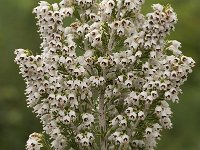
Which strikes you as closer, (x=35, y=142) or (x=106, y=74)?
(x=106, y=74)

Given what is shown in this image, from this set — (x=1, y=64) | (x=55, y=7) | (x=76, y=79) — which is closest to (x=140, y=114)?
(x=76, y=79)

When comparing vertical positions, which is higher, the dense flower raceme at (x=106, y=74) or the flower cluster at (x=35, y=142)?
the dense flower raceme at (x=106, y=74)

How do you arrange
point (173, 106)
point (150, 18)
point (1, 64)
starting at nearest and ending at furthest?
point (150, 18) → point (173, 106) → point (1, 64)

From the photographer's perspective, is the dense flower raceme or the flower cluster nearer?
the dense flower raceme

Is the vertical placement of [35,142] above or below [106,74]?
below

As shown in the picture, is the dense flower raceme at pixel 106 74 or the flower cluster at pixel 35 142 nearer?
the dense flower raceme at pixel 106 74

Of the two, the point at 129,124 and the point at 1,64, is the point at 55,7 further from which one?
the point at 1,64

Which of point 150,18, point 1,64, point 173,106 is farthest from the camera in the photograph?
point 1,64

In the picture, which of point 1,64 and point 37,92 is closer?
point 37,92
